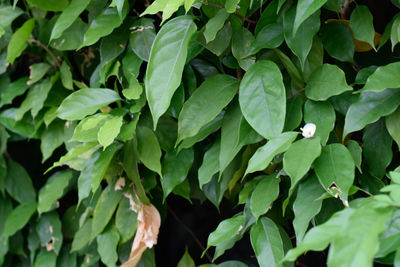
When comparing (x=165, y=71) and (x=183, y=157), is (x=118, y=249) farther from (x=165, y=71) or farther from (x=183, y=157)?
(x=165, y=71)

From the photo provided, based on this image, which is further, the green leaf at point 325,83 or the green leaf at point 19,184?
the green leaf at point 19,184

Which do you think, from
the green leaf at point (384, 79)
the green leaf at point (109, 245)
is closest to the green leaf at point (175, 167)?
the green leaf at point (109, 245)

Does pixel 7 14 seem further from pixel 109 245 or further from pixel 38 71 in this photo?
pixel 109 245

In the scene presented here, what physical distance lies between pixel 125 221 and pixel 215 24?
1.83ft

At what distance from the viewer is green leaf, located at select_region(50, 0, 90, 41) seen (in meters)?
1.08

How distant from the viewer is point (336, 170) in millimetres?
774

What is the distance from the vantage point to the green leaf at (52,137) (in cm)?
130

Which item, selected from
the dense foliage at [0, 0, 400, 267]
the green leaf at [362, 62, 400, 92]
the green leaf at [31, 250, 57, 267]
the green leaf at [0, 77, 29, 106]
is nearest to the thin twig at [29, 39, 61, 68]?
the dense foliage at [0, 0, 400, 267]

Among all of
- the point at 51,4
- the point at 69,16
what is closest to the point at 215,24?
the point at 69,16

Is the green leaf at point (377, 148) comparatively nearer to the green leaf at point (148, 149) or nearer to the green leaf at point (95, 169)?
the green leaf at point (148, 149)

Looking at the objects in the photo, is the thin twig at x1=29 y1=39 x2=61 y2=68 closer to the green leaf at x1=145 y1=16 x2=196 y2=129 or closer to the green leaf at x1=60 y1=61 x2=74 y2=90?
the green leaf at x1=60 y1=61 x2=74 y2=90

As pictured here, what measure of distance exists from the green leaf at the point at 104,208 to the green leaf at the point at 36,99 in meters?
0.30

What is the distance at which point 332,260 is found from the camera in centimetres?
53

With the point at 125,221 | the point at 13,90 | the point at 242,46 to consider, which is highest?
the point at 242,46
